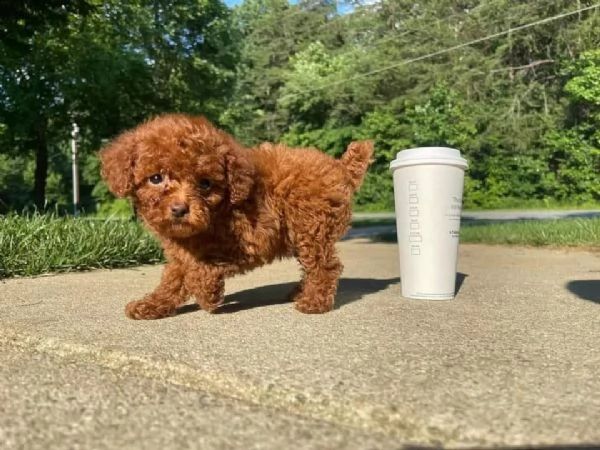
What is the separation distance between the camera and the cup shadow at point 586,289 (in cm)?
425

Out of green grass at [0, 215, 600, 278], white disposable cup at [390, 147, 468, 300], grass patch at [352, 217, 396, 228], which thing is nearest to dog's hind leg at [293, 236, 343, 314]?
white disposable cup at [390, 147, 468, 300]

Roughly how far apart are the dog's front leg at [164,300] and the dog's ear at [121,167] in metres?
0.57

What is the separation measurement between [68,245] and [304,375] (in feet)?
14.6

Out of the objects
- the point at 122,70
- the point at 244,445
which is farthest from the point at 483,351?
the point at 122,70

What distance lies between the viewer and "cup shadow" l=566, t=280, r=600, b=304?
4.25 meters

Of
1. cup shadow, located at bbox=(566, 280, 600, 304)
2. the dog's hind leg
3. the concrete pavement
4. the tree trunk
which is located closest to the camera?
the concrete pavement

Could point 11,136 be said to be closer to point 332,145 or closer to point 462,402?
point 462,402

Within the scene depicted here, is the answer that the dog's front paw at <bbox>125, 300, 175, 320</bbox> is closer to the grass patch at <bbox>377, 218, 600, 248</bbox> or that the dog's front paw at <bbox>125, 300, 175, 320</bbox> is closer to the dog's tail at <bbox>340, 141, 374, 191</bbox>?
the dog's tail at <bbox>340, 141, 374, 191</bbox>

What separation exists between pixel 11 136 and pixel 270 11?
31701 millimetres

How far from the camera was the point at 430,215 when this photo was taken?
157 inches

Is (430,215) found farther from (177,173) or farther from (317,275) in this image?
(177,173)

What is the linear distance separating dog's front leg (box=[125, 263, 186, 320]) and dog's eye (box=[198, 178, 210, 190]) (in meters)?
0.59

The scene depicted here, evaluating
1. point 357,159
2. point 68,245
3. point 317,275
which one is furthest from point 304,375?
point 68,245

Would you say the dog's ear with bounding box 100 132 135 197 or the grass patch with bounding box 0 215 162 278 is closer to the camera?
the dog's ear with bounding box 100 132 135 197
